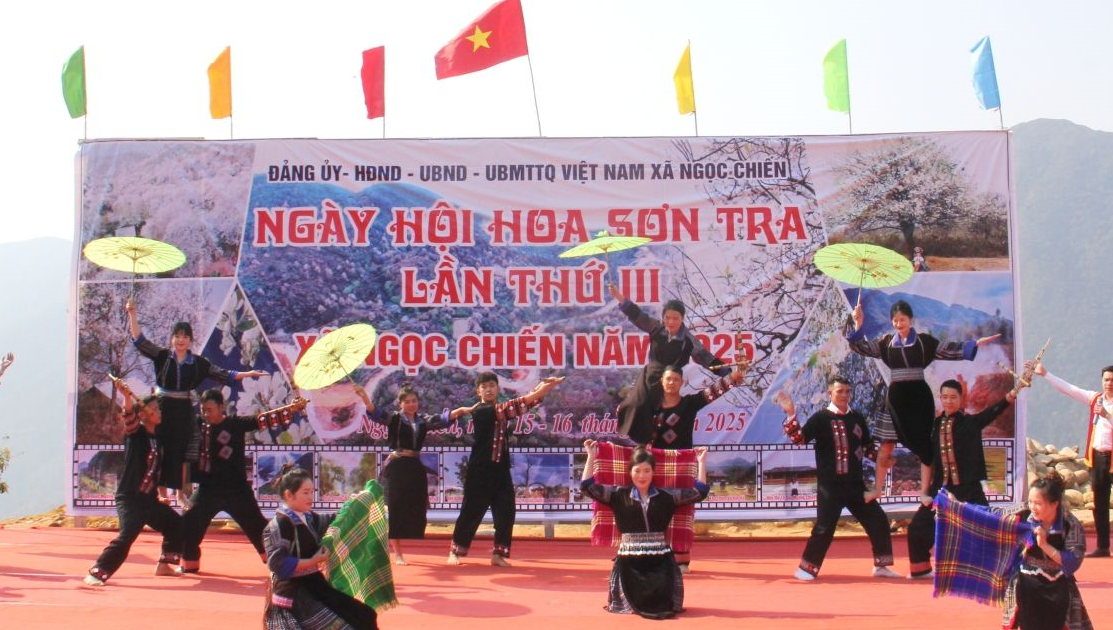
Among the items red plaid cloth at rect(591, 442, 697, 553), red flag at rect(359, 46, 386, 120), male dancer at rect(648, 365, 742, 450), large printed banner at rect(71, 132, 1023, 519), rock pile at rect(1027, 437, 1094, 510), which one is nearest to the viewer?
red plaid cloth at rect(591, 442, 697, 553)

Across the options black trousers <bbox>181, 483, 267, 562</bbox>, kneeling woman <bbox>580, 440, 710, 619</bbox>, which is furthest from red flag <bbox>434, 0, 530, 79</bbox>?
kneeling woman <bbox>580, 440, 710, 619</bbox>

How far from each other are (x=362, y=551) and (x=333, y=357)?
82.3 inches

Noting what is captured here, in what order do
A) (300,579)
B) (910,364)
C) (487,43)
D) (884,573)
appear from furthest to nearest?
1. (487,43)
2. (910,364)
3. (884,573)
4. (300,579)

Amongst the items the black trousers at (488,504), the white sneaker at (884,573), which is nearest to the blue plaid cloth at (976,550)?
the white sneaker at (884,573)

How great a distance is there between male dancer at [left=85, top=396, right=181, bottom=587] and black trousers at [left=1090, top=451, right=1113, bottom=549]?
6.33 m

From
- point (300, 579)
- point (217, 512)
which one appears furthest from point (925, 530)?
point (217, 512)

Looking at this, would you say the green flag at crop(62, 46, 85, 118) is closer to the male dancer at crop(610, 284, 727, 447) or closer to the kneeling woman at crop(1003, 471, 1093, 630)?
the male dancer at crop(610, 284, 727, 447)

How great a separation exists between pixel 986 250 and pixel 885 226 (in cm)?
84

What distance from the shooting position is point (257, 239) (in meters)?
9.51

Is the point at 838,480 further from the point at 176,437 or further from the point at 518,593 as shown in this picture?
the point at 176,437

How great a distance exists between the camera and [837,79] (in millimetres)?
10172

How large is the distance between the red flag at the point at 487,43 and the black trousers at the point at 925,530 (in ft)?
17.5

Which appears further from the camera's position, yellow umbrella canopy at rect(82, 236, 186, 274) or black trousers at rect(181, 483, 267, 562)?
yellow umbrella canopy at rect(82, 236, 186, 274)

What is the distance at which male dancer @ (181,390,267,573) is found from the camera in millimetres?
Result: 7406
